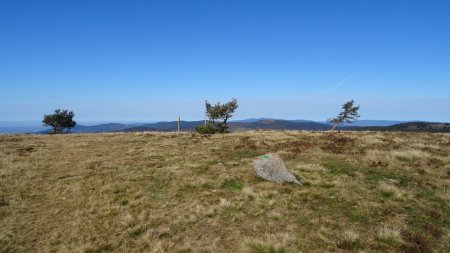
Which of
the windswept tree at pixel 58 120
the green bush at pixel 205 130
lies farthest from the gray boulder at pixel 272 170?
the windswept tree at pixel 58 120

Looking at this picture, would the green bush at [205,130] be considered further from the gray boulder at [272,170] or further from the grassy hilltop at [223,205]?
the gray boulder at [272,170]

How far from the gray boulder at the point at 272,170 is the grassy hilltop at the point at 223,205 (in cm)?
60

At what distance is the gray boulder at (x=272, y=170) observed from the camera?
1650 centimetres

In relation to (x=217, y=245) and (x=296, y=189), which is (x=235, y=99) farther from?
(x=217, y=245)

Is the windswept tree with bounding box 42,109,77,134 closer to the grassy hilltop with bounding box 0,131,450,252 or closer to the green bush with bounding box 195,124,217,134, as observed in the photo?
the green bush with bounding box 195,124,217,134

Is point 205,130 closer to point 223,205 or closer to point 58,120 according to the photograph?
point 223,205

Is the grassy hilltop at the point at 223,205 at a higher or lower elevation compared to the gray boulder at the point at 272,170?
lower

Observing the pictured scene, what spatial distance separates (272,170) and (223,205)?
4729mm

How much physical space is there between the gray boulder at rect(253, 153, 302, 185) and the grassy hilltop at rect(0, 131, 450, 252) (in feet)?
1.96

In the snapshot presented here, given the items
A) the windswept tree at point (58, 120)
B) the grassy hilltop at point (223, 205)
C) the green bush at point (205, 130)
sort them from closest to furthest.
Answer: the grassy hilltop at point (223, 205)
the green bush at point (205, 130)
the windswept tree at point (58, 120)

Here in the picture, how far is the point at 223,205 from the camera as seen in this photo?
13.4 m

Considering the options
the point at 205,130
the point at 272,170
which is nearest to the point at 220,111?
the point at 205,130

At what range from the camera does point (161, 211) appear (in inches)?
517

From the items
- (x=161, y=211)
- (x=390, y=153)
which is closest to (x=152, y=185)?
(x=161, y=211)
